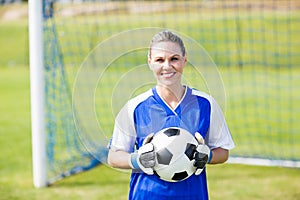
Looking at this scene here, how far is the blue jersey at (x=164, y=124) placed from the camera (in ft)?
9.93

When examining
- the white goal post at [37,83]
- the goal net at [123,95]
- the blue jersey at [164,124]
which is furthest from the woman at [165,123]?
the white goal post at [37,83]

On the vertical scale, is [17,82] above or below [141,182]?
below

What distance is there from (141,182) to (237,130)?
581 cm

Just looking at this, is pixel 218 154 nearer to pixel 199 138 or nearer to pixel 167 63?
pixel 199 138

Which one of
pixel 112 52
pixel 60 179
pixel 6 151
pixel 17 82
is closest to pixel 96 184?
pixel 60 179

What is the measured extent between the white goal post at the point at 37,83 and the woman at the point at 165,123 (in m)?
2.59

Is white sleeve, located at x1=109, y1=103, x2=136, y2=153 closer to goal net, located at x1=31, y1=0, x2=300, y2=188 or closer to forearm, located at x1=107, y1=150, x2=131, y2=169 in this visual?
forearm, located at x1=107, y1=150, x2=131, y2=169

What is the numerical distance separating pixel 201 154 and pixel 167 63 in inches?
16.7

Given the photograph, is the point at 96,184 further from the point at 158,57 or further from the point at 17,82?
the point at 17,82

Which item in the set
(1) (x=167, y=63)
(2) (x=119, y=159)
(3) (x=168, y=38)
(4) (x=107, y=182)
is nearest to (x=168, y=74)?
(1) (x=167, y=63)

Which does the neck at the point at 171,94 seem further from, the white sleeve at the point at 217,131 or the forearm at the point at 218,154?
the forearm at the point at 218,154

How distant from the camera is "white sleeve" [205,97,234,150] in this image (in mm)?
3094

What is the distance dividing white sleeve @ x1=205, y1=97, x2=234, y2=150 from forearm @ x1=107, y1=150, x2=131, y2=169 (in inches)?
15.4

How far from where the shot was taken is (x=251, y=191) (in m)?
5.74
